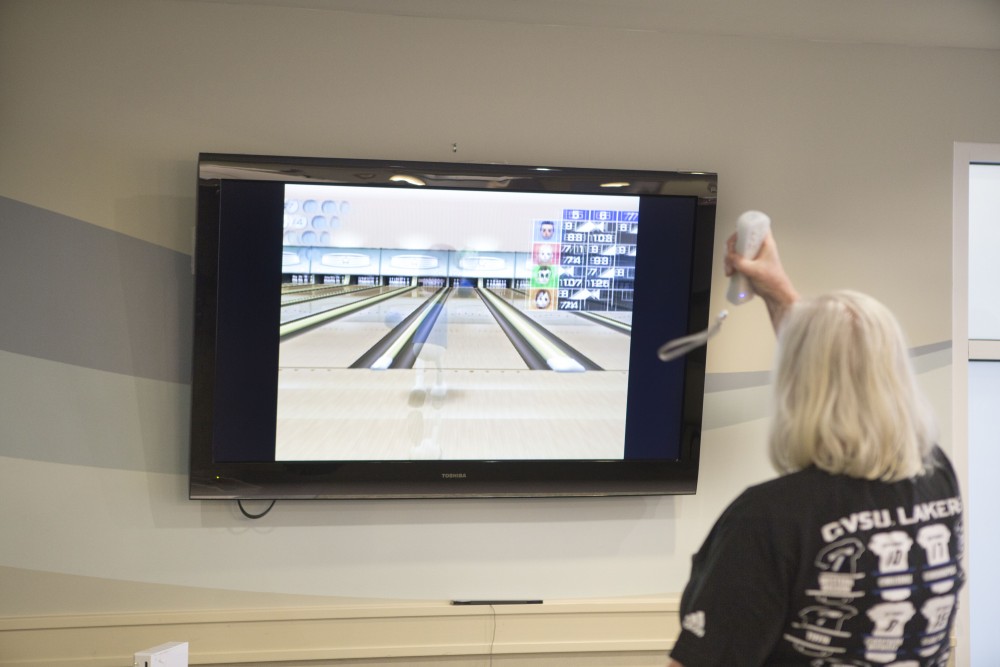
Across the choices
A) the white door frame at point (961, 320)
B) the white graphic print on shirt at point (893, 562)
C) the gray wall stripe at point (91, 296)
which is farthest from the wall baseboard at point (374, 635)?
the white graphic print on shirt at point (893, 562)

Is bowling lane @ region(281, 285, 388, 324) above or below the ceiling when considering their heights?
below

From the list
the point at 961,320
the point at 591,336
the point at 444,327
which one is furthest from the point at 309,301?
the point at 961,320

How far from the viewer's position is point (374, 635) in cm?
292

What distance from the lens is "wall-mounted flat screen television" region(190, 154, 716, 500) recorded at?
274cm

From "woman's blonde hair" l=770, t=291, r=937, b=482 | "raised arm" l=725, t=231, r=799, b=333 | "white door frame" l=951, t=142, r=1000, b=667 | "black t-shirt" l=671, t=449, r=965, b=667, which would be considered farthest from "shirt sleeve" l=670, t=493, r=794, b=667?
"white door frame" l=951, t=142, r=1000, b=667

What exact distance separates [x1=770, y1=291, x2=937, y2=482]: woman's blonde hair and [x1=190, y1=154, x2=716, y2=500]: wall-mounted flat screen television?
1.56m

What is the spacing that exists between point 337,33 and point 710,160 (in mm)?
1270

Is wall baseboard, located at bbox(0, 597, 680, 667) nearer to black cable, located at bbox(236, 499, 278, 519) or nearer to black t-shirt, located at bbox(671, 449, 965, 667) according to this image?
black cable, located at bbox(236, 499, 278, 519)

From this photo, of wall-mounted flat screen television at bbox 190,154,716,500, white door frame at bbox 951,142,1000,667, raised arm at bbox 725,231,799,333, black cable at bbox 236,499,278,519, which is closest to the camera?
raised arm at bbox 725,231,799,333

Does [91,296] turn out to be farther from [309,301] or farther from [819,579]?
[819,579]

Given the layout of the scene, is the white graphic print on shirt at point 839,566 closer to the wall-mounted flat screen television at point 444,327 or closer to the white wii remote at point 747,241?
the white wii remote at point 747,241

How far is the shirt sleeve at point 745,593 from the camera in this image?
1.29 metres

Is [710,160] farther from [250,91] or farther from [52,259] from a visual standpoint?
[52,259]

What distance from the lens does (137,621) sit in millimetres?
2814
